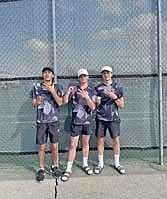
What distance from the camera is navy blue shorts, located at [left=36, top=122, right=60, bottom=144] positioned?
5.23 meters

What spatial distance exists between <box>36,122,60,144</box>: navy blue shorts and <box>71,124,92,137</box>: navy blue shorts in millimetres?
258

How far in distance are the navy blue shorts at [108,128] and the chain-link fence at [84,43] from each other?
0.61 m

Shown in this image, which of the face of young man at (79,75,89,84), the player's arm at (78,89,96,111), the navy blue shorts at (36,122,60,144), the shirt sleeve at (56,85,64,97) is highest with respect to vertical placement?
the face of young man at (79,75,89,84)

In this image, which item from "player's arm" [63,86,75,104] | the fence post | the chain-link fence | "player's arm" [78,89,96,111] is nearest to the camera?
"player's arm" [78,89,96,111]

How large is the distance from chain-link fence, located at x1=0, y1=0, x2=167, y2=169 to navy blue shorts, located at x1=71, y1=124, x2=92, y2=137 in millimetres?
660

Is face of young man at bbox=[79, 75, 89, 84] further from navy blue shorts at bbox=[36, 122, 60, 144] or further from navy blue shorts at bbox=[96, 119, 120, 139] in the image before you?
navy blue shorts at bbox=[36, 122, 60, 144]

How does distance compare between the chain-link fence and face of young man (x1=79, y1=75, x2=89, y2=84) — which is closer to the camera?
face of young man (x1=79, y1=75, x2=89, y2=84)

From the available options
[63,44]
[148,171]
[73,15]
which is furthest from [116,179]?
[73,15]

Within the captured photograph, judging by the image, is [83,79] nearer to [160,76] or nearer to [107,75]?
[107,75]

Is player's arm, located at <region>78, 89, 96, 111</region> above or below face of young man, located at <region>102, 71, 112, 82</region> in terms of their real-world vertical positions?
below

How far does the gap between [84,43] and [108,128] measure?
1499mm

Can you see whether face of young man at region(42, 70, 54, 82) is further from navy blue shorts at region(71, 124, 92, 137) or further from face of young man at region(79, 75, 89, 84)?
navy blue shorts at region(71, 124, 92, 137)

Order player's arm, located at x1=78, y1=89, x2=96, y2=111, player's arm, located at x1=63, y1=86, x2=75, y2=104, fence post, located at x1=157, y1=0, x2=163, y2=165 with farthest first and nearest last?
1. fence post, located at x1=157, y1=0, x2=163, y2=165
2. player's arm, located at x1=63, y1=86, x2=75, y2=104
3. player's arm, located at x1=78, y1=89, x2=96, y2=111

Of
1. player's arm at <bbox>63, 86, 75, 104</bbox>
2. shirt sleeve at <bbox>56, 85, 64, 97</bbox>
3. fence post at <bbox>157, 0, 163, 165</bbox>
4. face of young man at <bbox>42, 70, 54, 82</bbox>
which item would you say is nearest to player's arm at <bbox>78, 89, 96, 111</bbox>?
player's arm at <bbox>63, 86, 75, 104</bbox>
